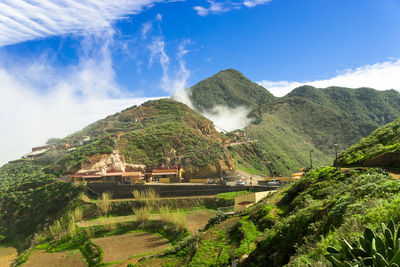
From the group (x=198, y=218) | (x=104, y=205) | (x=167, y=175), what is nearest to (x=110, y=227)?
(x=104, y=205)

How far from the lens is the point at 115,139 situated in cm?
5409

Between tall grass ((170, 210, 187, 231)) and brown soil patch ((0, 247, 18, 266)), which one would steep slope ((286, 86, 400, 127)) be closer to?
tall grass ((170, 210, 187, 231))

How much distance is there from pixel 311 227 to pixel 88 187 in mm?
39662

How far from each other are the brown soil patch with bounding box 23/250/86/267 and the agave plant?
993 inches

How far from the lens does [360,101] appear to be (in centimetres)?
12669

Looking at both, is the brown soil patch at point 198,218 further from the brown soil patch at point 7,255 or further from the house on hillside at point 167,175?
the brown soil patch at point 7,255

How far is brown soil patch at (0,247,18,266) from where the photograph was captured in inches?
1161

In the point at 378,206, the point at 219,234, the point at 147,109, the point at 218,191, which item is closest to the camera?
the point at 378,206

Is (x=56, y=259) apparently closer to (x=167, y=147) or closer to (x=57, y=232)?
(x=57, y=232)

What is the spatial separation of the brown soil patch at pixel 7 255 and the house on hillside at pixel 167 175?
20581mm

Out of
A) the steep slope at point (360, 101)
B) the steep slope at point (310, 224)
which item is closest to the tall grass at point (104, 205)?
the steep slope at point (310, 224)

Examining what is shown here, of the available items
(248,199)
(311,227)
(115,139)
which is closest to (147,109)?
(115,139)

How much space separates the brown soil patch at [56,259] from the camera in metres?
24.5

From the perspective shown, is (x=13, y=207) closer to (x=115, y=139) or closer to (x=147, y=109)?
(x=115, y=139)
